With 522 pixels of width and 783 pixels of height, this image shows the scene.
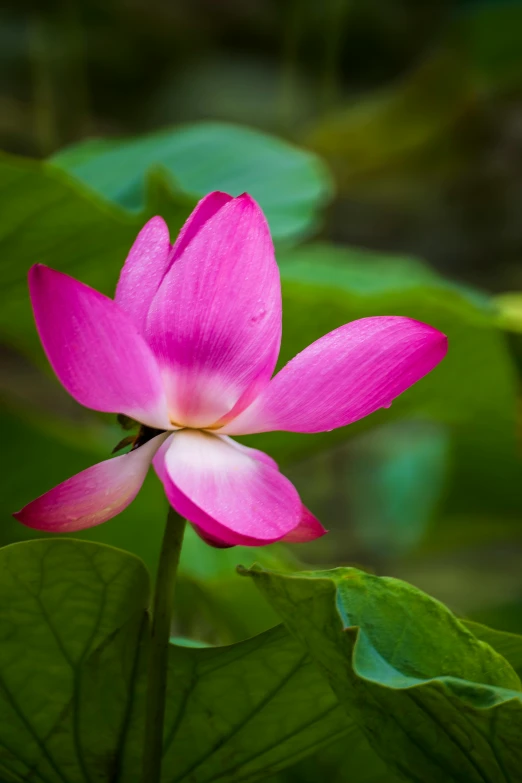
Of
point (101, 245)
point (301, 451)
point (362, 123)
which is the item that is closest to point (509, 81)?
point (362, 123)

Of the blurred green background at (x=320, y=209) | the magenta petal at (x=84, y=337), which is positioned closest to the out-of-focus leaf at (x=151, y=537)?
the blurred green background at (x=320, y=209)

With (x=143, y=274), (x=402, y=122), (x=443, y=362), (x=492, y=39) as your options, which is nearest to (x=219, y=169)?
(x=443, y=362)

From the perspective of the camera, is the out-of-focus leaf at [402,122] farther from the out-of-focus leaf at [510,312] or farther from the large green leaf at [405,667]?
the large green leaf at [405,667]

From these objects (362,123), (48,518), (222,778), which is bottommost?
(362,123)

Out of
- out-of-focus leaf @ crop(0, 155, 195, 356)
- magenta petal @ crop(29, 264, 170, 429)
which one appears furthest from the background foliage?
magenta petal @ crop(29, 264, 170, 429)

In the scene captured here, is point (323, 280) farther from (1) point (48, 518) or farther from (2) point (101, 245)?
(1) point (48, 518)

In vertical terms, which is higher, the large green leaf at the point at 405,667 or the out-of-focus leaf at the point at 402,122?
the large green leaf at the point at 405,667
